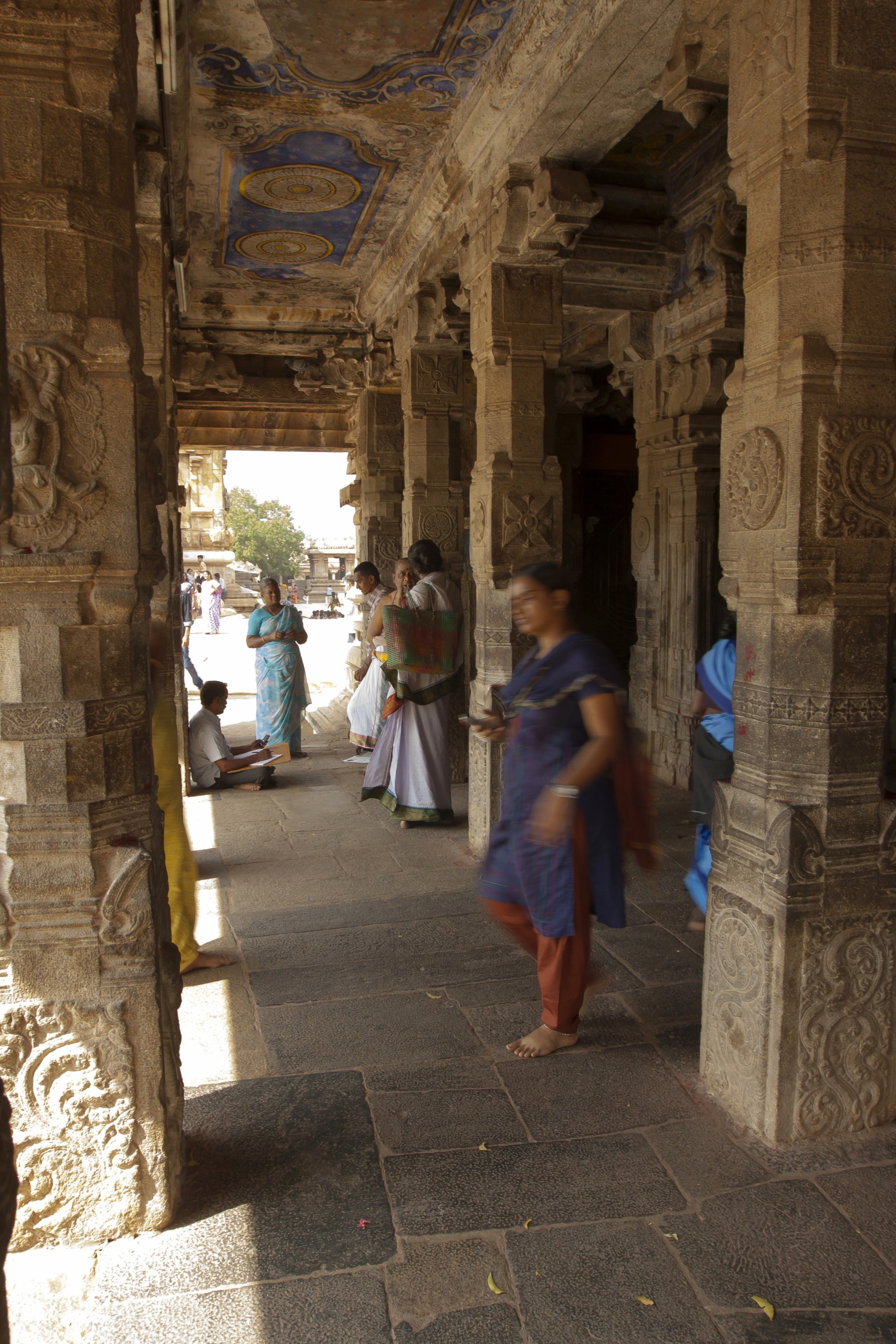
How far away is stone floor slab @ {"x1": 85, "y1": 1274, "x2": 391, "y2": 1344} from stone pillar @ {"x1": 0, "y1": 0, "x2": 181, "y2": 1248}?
0.27 meters

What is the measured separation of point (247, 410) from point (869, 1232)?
37.2 ft

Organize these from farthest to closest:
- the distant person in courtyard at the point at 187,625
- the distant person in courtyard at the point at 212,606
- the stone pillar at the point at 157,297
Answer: the distant person in courtyard at the point at 212,606
the distant person in courtyard at the point at 187,625
the stone pillar at the point at 157,297

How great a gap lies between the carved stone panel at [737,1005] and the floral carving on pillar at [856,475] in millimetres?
1127

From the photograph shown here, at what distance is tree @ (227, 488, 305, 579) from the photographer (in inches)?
2114

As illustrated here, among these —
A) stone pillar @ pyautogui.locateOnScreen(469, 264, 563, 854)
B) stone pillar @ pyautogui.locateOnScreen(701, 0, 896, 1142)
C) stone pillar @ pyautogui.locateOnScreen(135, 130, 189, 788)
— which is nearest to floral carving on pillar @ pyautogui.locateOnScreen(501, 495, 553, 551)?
stone pillar @ pyautogui.locateOnScreen(469, 264, 563, 854)

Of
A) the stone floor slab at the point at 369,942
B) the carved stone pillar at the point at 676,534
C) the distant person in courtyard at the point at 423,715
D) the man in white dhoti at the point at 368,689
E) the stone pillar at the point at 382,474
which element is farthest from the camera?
the stone pillar at the point at 382,474

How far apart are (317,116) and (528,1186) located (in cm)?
556

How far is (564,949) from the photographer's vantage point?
3.05 metres

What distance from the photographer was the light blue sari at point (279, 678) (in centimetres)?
806

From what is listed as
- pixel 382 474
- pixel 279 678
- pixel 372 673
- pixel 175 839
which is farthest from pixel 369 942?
pixel 382 474

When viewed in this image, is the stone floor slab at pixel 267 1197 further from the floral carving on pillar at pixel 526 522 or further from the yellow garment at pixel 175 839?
the floral carving on pillar at pixel 526 522

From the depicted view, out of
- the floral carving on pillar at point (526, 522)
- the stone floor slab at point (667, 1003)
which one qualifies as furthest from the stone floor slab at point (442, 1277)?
the floral carving on pillar at point (526, 522)

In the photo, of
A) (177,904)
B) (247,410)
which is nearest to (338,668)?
(247,410)

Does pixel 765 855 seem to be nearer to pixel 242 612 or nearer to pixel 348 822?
pixel 348 822
